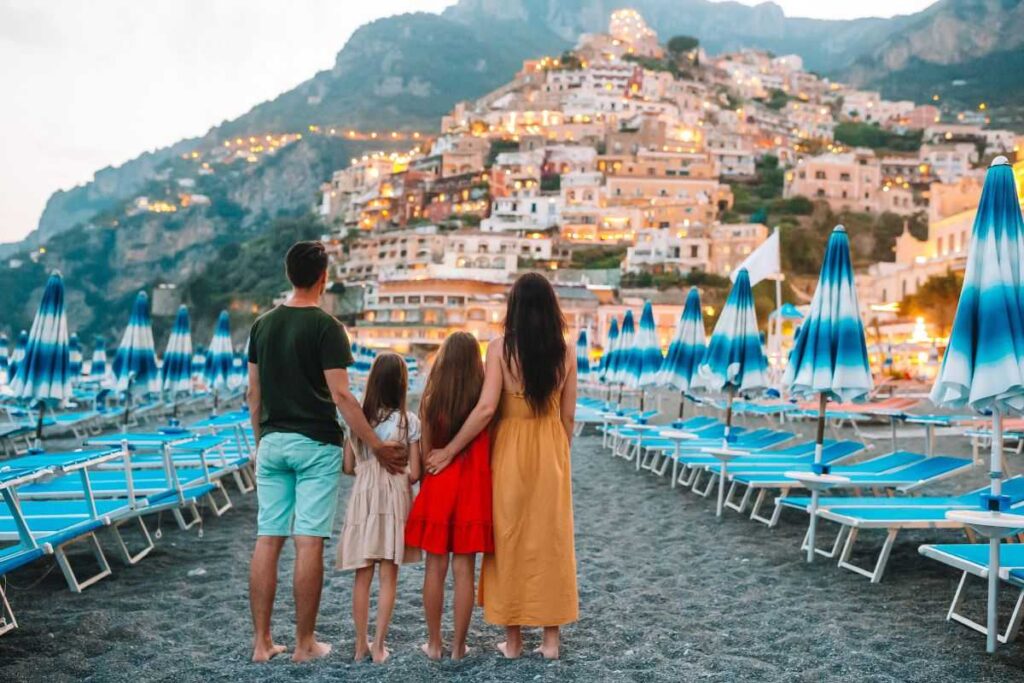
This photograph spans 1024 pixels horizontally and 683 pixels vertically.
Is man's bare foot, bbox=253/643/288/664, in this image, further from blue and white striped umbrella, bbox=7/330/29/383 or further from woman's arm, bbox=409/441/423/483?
blue and white striped umbrella, bbox=7/330/29/383

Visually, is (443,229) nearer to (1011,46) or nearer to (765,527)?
(765,527)

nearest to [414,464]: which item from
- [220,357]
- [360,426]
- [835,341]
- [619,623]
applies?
[360,426]

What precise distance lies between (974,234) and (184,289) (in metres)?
95.6

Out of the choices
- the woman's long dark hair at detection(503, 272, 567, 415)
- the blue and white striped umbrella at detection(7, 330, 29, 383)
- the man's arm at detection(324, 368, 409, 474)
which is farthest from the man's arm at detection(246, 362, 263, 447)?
the blue and white striped umbrella at detection(7, 330, 29, 383)

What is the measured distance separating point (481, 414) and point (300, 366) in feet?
2.85

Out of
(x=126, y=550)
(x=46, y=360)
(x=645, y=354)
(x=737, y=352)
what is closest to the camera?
(x=126, y=550)

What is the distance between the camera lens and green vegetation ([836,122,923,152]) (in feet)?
325

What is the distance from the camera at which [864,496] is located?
28.0 feet

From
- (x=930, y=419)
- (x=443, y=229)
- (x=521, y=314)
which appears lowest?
(x=930, y=419)

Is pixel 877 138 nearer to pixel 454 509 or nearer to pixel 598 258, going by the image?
pixel 598 258

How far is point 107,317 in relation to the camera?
Result: 115375 millimetres

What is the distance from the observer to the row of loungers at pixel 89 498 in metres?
4.30

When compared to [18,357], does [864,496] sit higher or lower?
lower

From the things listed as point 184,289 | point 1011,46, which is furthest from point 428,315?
point 1011,46
